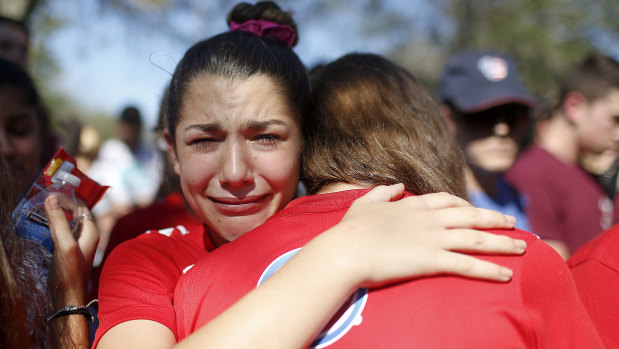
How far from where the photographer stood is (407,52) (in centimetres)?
1700

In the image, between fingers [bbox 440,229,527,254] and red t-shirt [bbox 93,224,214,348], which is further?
red t-shirt [bbox 93,224,214,348]

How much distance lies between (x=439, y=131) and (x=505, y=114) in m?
1.94

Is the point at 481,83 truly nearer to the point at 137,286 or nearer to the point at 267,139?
the point at 267,139

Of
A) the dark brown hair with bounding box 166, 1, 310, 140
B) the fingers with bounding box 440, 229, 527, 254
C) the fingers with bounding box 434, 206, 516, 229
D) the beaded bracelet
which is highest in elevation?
the dark brown hair with bounding box 166, 1, 310, 140

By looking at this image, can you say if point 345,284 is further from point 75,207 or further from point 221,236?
point 75,207

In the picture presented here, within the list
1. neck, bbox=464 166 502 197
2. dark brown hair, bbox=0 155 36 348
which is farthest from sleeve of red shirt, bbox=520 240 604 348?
neck, bbox=464 166 502 197

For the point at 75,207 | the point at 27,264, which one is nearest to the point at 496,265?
the point at 27,264

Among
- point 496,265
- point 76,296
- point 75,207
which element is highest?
point 75,207

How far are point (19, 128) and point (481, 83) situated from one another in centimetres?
288

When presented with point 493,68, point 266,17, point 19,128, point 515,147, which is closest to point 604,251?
point 266,17

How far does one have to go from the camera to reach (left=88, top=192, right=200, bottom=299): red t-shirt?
2520mm

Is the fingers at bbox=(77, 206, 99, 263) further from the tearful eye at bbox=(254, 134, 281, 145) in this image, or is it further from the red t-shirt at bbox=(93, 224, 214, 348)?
the tearful eye at bbox=(254, 134, 281, 145)

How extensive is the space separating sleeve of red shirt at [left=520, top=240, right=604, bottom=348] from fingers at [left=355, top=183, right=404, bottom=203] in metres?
0.34

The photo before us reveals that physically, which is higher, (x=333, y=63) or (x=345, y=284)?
(x=333, y=63)
